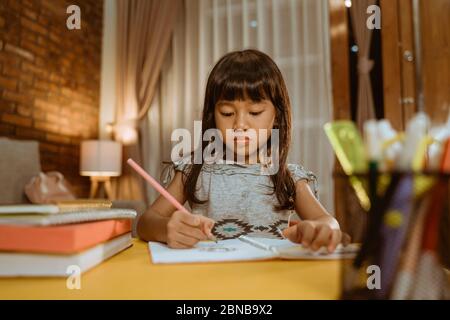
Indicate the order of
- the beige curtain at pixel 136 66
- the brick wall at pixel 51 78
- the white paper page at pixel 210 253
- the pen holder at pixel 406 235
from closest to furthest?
the pen holder at pixel 406 235 < the white paper page at pixel 210 253 < the brick wall at pixel 51 78 < the beige curtain at pixel 136 66

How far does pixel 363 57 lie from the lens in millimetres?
2672

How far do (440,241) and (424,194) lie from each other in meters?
0.05

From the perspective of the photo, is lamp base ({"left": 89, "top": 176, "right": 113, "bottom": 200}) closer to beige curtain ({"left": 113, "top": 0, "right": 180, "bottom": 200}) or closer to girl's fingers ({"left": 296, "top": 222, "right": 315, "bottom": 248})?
beige curtain ({"left": 113, "top": 0, "right": 180, "bottom": 200})

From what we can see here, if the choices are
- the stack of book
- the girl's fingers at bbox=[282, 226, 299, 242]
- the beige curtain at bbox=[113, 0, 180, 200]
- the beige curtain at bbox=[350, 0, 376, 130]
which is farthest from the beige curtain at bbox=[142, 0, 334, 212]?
the stack of book

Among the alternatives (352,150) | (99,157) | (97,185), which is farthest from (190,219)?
(97,185)

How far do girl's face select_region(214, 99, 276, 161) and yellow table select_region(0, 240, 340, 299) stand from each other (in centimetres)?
56

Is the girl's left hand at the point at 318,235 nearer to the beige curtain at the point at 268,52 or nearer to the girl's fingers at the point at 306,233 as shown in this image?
the girl's fingers at the point at 306,233

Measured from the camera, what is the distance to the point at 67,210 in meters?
0.48

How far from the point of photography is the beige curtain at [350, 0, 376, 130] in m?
2.57

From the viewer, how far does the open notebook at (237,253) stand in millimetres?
537

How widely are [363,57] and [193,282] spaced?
2.59m

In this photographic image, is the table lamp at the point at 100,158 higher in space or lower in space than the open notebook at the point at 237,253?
higher

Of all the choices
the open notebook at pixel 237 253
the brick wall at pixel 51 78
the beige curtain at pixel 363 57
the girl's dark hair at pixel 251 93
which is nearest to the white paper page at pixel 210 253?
the open notebook at pixel 237 253
